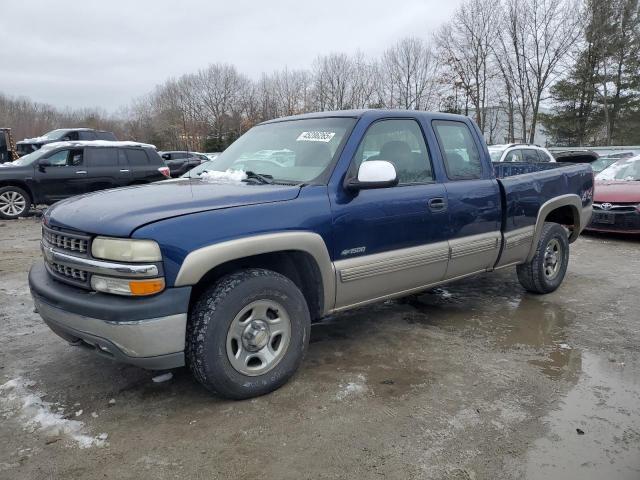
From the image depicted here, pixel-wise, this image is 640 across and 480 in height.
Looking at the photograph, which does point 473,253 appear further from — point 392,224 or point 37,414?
point 37,414

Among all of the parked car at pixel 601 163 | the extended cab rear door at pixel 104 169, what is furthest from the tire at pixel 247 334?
the parked car at pixel 601 163

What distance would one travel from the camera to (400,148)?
3975 mm

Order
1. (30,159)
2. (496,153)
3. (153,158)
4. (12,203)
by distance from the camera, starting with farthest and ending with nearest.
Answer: (153,158) < (496,153) < (30,159) < (12,203)

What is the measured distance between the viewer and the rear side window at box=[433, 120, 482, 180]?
167 inches

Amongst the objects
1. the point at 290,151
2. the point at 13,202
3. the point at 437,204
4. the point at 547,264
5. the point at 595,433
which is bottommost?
the point at 595,433

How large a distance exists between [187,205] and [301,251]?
799 millimetres

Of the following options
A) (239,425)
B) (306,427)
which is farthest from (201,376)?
(306,427)

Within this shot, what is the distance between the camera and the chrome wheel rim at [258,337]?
300 cm

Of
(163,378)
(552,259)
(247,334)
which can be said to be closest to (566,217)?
(552,259)

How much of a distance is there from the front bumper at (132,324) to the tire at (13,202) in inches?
396

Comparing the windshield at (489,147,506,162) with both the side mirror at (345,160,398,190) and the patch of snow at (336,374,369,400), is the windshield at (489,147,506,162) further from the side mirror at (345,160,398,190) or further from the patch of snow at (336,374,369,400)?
the patch of snow at (336,374,369,400)

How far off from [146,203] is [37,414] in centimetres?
143

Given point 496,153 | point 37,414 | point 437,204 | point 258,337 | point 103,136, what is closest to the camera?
point 37,414

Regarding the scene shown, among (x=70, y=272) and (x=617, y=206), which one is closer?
(x=70, y=272)
